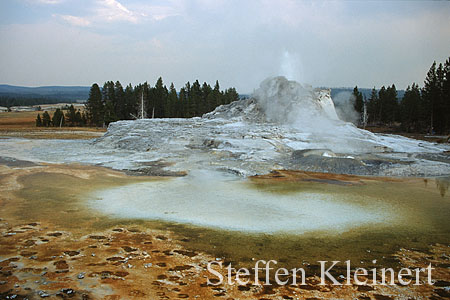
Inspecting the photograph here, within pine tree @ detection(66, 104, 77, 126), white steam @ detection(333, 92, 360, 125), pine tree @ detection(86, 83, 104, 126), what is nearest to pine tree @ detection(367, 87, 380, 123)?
white steam @ detection(333, 92, 360, 125)

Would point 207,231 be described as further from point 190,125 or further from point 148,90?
point 148,90

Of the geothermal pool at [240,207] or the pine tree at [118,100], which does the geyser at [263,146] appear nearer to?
the geothermal pool at [240,207]

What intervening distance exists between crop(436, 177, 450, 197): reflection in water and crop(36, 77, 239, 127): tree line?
1613 inches

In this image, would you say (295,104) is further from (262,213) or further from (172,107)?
(172,107)

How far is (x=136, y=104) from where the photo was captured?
55.1m

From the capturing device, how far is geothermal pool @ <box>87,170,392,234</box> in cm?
818

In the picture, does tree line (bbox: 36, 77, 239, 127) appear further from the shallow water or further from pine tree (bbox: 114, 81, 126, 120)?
the shallow water

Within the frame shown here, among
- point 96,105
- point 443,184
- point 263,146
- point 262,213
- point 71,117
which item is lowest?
point 262,213

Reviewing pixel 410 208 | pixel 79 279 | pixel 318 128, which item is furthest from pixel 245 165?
pixel 79 279

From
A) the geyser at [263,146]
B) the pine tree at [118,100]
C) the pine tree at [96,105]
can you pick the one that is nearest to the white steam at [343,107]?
the geyser at [263,146]

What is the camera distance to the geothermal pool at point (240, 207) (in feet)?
26.8

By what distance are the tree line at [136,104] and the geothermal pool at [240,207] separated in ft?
135

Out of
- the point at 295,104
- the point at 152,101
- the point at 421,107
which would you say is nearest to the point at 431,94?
the point at 421,107

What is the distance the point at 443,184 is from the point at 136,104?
49230 mm
